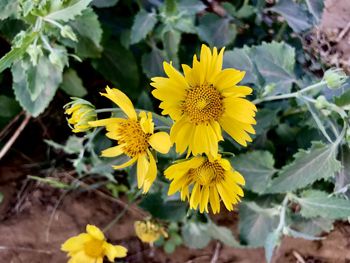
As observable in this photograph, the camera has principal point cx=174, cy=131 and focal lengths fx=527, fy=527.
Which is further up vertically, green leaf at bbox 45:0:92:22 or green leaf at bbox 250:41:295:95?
green leaf at bbox 45:0:92:22

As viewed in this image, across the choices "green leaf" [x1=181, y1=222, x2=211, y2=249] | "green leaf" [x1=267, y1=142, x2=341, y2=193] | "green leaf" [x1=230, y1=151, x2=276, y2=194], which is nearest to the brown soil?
"green leaf" [x1=181, y1=222, x2=211, y2=249]

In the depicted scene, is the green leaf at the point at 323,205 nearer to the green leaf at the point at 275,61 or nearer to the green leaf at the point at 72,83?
the green leaf at the point at 275,61

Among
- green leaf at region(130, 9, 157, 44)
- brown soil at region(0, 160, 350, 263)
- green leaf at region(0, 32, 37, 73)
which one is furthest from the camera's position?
brown soil at region(0, 160, 350, 263)

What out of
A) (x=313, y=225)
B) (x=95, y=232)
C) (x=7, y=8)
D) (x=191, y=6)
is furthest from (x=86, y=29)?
(x=313, y=225)

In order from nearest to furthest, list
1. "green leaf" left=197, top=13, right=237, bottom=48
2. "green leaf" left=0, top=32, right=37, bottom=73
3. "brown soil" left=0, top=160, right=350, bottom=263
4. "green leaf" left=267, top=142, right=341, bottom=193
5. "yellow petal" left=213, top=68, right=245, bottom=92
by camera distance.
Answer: "yellow petal" left=213, top=68, right=245, bottom=92 → "green leaf" left=0, top=32, right=37, bottom=73 → "green leaf" left=267, top=142, right=341, bottom=193 → "green leaf" left=197, top=13, right=237, bottom=48 → "brown soil" left=0, top=160, right=350, bottom=263

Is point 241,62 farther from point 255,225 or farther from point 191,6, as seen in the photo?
point 255,225

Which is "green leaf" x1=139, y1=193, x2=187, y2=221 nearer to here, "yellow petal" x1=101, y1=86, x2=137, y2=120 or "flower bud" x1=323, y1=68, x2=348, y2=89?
"yellow petal" x1=101, y1=86, x2=137, y2=120

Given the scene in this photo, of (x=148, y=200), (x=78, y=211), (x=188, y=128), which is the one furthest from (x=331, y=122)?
(x=78, y=211)
